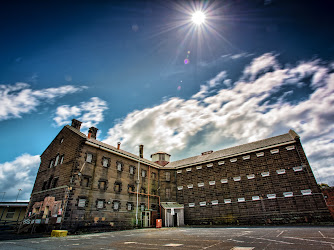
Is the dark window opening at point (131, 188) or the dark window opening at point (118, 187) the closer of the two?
the dark window opening at point (118, 187)

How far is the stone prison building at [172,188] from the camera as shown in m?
21.5

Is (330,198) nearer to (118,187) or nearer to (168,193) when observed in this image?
(168,193)

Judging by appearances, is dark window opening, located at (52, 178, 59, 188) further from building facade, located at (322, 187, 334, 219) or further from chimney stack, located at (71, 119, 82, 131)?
building facade, located at (322, 187, 334, 219)

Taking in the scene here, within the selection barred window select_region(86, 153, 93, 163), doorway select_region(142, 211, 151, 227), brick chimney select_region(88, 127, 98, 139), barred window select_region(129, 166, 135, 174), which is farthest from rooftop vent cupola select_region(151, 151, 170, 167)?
barred window select_region(86, 153, 93, 163)

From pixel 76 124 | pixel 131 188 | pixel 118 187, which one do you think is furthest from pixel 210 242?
pixel 76 124

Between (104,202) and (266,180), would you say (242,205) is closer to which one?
(266,180)

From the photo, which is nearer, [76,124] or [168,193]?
[76,124]

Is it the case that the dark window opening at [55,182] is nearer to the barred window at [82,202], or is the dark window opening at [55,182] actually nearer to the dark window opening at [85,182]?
the dark window opening at [85,182]

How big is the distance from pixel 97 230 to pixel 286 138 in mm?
28707

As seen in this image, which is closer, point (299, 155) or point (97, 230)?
point (97, 230)

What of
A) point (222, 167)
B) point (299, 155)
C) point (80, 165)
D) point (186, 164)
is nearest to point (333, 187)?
point (299, 155)

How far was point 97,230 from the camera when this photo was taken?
20672 mm

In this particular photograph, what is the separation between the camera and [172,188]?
34000 millimetres

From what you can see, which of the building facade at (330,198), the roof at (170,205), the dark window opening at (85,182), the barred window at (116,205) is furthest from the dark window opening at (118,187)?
the building facade at (330,198)
